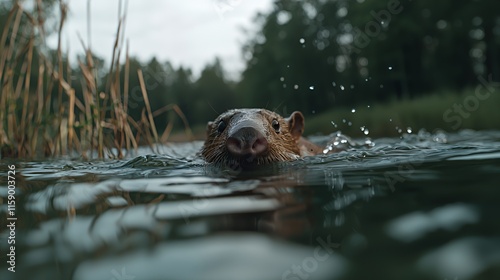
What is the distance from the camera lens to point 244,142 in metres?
3.56

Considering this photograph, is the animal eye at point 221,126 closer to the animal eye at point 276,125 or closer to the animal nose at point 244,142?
the animal eye at point 276,125

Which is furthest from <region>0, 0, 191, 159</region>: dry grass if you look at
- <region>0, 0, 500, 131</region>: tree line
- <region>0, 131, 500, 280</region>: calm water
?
<region>0, 0, 500, 131</region>: tree line

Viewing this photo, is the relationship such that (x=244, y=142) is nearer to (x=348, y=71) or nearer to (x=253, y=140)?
(x=253, y=140)

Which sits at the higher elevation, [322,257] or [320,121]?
[320,121]

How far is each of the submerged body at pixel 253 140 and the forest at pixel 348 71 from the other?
64.0 inches

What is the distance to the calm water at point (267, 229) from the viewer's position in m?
1.15

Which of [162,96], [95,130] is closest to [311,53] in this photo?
[162,96]

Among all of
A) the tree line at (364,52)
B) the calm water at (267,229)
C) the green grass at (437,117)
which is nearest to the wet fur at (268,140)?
the calm water at (267,229)

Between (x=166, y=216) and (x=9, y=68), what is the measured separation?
4.31 m

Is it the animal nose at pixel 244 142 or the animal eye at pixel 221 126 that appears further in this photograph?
the animal eye at pixel 221 126

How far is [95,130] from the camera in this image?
5781mm

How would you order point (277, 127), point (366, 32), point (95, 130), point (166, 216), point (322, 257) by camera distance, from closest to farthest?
point (322, 257), point (166, 216), point (277, 127), point (95, 130), point (366, 32)

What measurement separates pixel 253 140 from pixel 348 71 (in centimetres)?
3552

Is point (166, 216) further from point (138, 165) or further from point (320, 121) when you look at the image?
point (320, 121)
